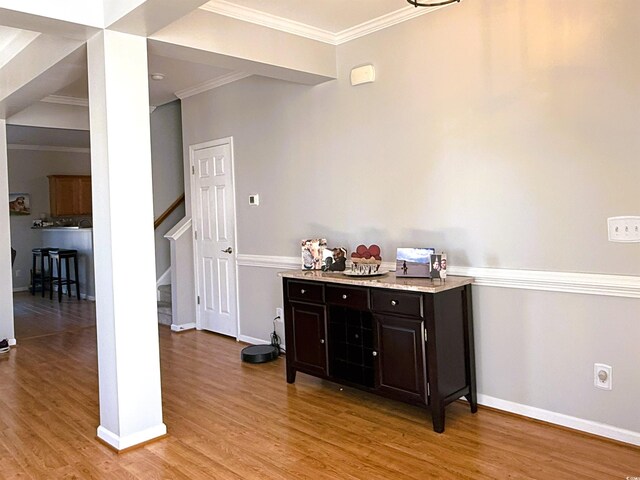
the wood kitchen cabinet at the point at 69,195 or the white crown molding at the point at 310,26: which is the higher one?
the white crown molding at the point at 310,26

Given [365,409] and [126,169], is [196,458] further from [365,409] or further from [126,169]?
[126,169]

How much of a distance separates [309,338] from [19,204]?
7680 millimetres

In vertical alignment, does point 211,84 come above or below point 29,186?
above

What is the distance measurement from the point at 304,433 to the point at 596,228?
6.25 feet

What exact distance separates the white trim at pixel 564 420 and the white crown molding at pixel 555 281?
2.26 feet

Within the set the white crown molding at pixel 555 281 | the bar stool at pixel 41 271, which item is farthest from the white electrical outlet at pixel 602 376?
the bar stool at pixel 41 271

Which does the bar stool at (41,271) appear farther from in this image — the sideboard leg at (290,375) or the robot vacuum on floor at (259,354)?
the sideboard leg at (290,375)

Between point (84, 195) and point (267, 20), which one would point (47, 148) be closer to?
point (84, 195)

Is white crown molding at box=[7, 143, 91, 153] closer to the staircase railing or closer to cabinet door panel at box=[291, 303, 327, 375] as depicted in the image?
the staircase railing

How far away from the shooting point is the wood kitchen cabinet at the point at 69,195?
30.9 feet

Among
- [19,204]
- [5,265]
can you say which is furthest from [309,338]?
[19,204]

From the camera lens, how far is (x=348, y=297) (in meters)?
3.38

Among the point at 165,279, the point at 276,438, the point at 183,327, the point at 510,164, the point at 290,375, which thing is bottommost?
the point at 276,438

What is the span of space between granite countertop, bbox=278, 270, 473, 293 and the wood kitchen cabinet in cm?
732
